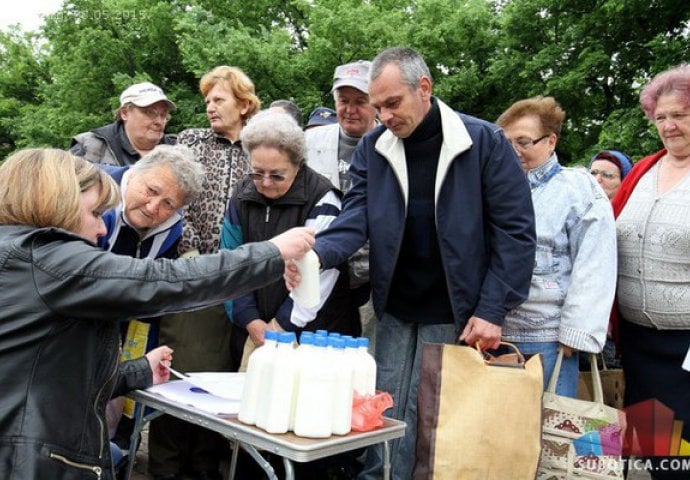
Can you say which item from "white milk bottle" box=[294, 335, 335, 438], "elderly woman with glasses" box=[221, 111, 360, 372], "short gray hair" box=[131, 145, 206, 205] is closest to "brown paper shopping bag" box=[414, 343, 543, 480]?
"white milk bottle" box=[294, 335, 335, 438]

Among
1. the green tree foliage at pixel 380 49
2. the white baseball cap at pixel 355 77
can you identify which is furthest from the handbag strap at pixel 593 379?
the green tree foliage at pixel 380 49

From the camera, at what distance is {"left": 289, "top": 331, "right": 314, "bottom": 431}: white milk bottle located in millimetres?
1996

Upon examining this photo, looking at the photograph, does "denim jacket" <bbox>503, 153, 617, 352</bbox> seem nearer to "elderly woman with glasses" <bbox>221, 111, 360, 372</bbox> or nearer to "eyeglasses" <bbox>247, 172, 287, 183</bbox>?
"elderly woman with glasses" <bbox>221, 111, 360, 372</bbox>

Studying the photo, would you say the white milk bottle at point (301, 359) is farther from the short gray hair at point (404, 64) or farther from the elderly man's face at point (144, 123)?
the elderly man's face at point (144, 123)

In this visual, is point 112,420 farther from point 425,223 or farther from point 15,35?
point 15,35

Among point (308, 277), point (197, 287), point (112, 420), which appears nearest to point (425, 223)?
point (308, 277)

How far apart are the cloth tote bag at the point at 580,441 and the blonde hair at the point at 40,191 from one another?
2025 mm

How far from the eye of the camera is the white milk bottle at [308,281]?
8.10 ft

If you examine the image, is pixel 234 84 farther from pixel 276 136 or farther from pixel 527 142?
pixel 527 142

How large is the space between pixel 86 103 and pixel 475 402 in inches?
749

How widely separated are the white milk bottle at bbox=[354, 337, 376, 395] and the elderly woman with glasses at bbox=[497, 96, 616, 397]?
1.07 m

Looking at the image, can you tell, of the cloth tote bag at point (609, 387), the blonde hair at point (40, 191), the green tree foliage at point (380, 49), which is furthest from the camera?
the green tree foliage at point (380, 49)

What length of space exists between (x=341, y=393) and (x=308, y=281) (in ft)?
1.95

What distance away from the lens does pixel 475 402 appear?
2.49 m
